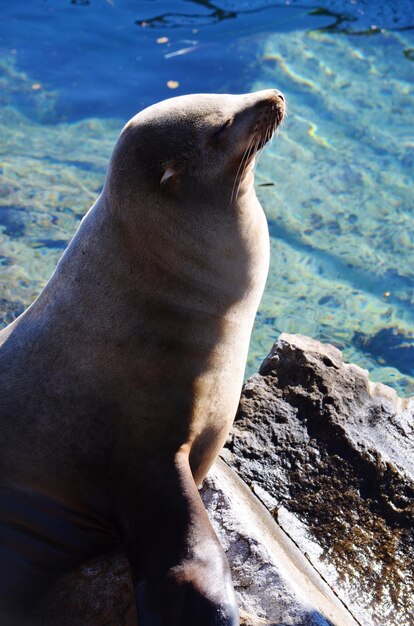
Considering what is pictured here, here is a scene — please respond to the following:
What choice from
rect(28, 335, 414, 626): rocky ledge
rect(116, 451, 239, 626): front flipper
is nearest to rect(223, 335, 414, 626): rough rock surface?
rect(28, 335, 414, 626): rocky ledge

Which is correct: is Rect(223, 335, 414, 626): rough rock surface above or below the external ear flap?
below

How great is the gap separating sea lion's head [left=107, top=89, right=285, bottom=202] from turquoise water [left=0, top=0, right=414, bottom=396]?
3.07 meters

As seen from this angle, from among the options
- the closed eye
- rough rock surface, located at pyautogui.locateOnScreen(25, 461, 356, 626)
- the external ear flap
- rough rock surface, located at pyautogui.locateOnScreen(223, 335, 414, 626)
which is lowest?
rough rock surface, located at pyautogui.locateOnScreen(223, 335, 414, 626)

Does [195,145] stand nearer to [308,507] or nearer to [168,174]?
[168,174]

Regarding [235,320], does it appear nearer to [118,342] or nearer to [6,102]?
[118,342]

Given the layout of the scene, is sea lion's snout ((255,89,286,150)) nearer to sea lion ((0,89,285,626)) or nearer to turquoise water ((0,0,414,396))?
sea lion ((0,89,285,626))

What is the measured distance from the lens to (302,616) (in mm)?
3098

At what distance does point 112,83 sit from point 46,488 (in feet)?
25.4

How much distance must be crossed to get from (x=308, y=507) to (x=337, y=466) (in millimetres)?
289

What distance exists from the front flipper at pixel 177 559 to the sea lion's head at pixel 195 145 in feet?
3.52

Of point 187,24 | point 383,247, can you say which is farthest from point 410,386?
point 187,24

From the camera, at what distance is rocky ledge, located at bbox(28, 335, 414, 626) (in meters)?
3.24

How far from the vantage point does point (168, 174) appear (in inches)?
135

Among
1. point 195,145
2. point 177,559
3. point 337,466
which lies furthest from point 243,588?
point 195,145
